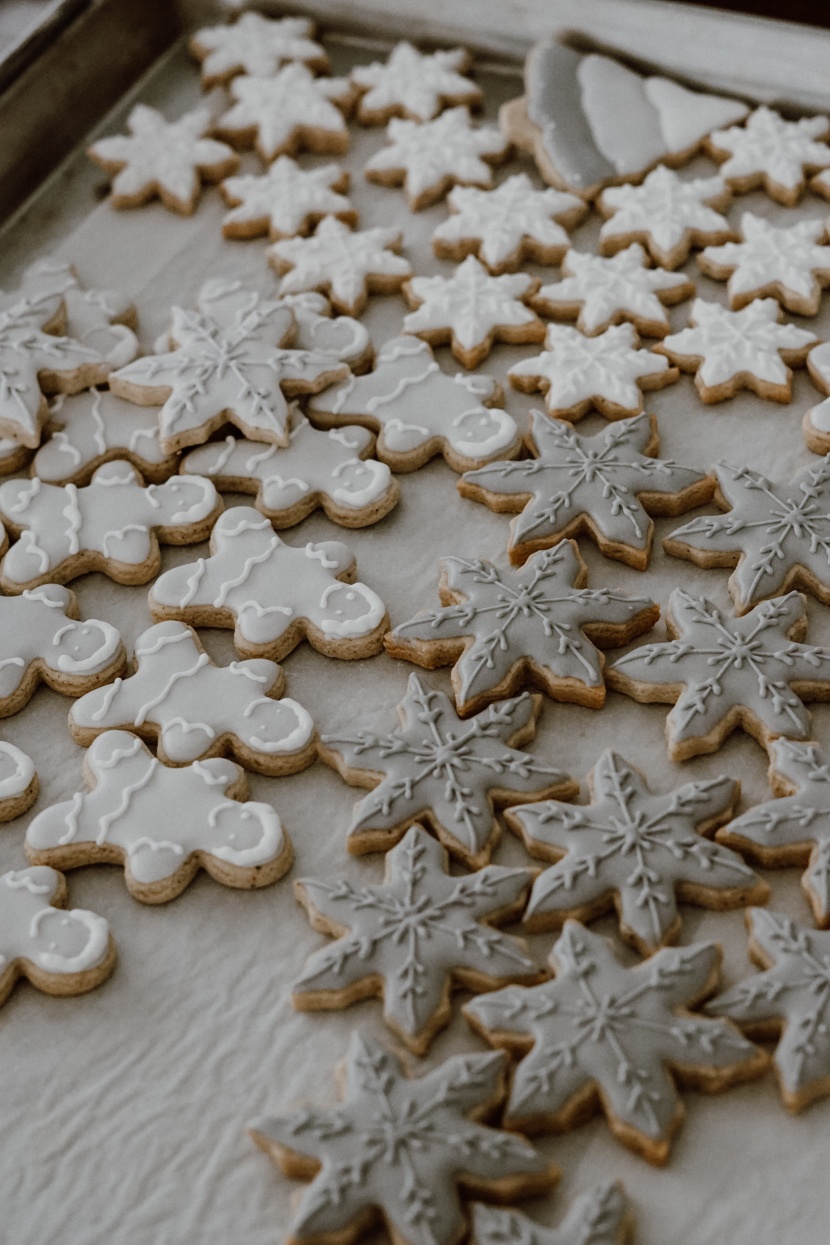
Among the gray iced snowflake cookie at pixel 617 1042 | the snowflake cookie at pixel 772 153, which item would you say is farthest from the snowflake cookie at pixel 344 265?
the gray iced snowflake cookie at pixel 617 1042

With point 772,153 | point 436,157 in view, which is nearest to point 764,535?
point 772,153

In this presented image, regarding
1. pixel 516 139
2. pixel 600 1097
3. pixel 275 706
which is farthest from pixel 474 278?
pixel 600 1097

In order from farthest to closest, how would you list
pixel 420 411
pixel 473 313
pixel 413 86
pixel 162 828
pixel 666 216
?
pixel 413 86 → pixel 666 216 → pixel 473 313 → pixel 420 411 → pixel 162 828

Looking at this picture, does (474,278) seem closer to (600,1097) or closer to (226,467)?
(226,467)

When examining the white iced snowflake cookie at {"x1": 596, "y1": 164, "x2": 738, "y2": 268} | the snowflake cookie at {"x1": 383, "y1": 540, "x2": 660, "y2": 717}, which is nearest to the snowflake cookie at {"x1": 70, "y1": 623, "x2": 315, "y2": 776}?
the snowflake cookie at {"x1": 383, "y1": 540, "x2": 660, "y2": 717}

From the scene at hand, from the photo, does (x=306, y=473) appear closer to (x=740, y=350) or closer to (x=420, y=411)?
(x=420, y=411)

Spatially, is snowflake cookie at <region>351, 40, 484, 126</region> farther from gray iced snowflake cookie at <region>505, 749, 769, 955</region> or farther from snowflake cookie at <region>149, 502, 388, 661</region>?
gray iced snowflake cookie at <region>505, 749, 769, 955</region>
